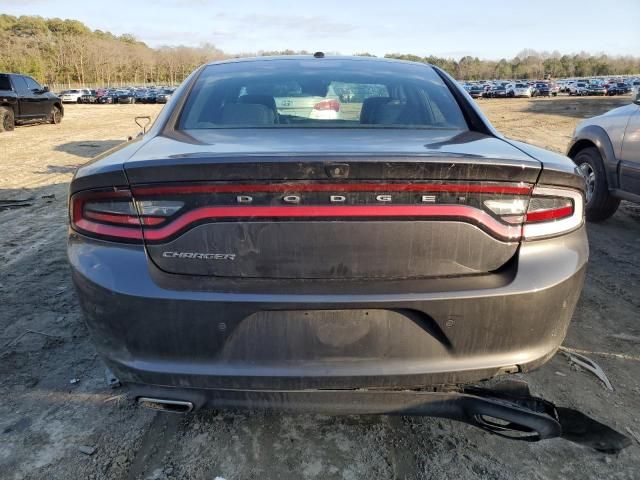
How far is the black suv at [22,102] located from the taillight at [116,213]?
54.3ft

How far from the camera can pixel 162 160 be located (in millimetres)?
1736

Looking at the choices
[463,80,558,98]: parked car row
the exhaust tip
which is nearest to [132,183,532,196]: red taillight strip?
the exhaust tip

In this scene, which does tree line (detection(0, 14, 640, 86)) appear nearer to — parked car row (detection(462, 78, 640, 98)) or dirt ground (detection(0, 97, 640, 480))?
parked car row (detection(462, 78, 640, 98))

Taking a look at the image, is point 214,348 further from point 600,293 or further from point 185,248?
point 600,293

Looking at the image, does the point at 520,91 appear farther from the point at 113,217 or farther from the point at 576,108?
the point at 113,217

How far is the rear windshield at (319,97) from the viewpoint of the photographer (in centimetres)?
256

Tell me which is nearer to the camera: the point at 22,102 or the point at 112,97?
the point at 22,102

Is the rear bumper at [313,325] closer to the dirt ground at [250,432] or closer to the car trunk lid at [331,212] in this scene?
the car trunk lid at [331,212]

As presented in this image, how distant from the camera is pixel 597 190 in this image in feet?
18.8

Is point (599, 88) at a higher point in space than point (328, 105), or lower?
higher

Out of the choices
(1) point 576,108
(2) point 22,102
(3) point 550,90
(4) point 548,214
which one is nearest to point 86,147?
(2) point 22,102

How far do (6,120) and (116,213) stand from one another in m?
17.0

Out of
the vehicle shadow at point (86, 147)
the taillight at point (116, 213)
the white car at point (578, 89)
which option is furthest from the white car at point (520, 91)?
the taillight at point (116, 213)

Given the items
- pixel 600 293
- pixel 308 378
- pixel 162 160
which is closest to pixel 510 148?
pixel 308 378
